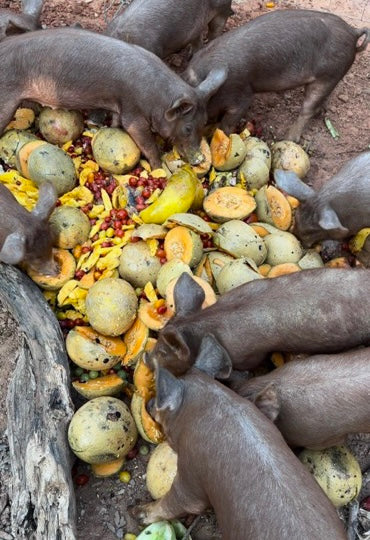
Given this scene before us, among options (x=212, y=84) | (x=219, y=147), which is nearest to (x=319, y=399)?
(x=219, y=147)

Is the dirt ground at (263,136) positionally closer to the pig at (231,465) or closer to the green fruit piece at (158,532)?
the green fruit piece at (158,532)

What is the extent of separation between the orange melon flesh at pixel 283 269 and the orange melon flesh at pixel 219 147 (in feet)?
3.82

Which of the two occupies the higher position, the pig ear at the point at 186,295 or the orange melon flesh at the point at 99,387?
the pig ear at the point at 186,295

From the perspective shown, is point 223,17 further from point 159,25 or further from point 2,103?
point 2,103

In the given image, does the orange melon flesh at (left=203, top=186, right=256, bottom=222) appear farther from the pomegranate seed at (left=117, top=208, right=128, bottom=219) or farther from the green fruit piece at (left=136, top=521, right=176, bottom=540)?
the green fruit piece at (left=136, top=521, right=176, bottom=540)

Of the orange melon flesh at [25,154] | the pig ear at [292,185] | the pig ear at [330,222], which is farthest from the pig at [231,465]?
the orange melon flesh at [25,154]

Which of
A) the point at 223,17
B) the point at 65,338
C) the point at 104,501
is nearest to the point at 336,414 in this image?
the point at 104,501

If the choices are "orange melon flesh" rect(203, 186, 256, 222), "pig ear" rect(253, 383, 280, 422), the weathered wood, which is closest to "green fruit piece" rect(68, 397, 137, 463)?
the weathered wood

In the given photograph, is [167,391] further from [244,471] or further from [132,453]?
[132,453]

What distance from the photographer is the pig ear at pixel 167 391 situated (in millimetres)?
3648

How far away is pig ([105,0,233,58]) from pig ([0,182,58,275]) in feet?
6.68

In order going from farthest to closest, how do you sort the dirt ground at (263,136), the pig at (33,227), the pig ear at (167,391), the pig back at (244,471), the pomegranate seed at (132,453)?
the pig at (33,227) → the pomegranate seed at (132,453) → the dirt ground at (263,136) → the pig ear at (167,391) → the pig back at (244,471)

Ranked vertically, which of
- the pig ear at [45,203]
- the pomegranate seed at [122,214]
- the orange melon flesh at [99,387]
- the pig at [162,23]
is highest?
the pig at [162,23]

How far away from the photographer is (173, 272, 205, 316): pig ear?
4.36 metres
